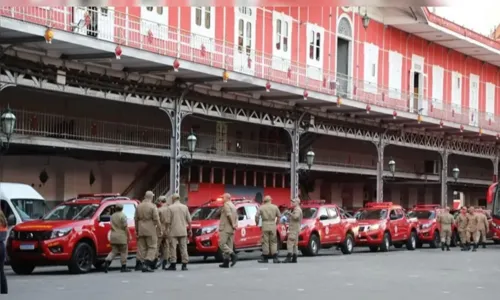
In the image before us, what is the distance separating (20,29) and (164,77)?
956cm

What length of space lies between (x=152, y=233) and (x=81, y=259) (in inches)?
66.3

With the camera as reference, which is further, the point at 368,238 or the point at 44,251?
the point at 368,238

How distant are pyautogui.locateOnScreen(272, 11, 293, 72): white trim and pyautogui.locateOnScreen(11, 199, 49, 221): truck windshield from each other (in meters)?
17.0

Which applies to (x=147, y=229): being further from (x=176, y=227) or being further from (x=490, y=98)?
(x=490, y=98)

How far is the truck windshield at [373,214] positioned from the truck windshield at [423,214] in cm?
338

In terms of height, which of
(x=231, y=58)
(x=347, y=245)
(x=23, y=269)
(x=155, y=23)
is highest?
(x=155, y=23)

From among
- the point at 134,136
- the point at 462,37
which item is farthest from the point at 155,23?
the point at 462,37

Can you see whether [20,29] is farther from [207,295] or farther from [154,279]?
[207,295]

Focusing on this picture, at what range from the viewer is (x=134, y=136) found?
3869 cm

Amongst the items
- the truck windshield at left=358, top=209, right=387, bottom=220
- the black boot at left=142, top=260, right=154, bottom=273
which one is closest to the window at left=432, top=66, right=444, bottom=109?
the truck windshield at left=358, top=209, right=387, bottom=220

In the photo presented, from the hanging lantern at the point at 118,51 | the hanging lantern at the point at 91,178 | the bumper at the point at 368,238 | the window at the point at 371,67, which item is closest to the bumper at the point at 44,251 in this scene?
the hanging lantern at the point at 118,51

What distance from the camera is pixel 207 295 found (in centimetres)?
1633

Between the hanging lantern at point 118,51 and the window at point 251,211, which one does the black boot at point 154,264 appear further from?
the hanging lantern at point 118,51

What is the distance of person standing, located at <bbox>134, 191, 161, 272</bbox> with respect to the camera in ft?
73.3
